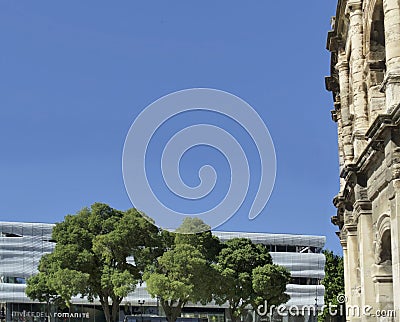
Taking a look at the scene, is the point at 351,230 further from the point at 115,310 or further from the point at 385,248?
the point at 115,310

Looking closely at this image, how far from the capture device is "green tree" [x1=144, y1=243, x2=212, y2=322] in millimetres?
42125

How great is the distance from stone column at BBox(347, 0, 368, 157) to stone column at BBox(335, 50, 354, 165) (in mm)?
1945

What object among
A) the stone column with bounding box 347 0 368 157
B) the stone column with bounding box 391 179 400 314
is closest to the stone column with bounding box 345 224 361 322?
the stone column with bounding box 347 0 368 157

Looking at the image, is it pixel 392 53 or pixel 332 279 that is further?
pixel 332 279

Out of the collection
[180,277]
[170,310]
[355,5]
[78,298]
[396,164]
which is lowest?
[170,310]

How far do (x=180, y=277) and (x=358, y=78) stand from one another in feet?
71.7

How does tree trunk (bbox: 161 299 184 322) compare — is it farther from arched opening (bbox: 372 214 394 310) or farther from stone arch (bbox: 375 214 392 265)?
stone arch (bbox: 375 214 392 265)

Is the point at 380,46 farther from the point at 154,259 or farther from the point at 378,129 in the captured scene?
the point at 154,259

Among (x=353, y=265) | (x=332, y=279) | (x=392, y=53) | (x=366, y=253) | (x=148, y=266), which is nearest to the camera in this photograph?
(x=392, y=53)

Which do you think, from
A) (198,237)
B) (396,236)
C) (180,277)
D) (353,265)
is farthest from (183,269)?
(396,236)

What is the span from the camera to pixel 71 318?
7175cm

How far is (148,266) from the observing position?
43938mm

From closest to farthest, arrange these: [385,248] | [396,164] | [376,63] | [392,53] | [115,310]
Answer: [396,164] < [392,53] < [385,248] < [376,63] < [115,310]

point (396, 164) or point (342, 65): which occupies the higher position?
point (342, 65)
